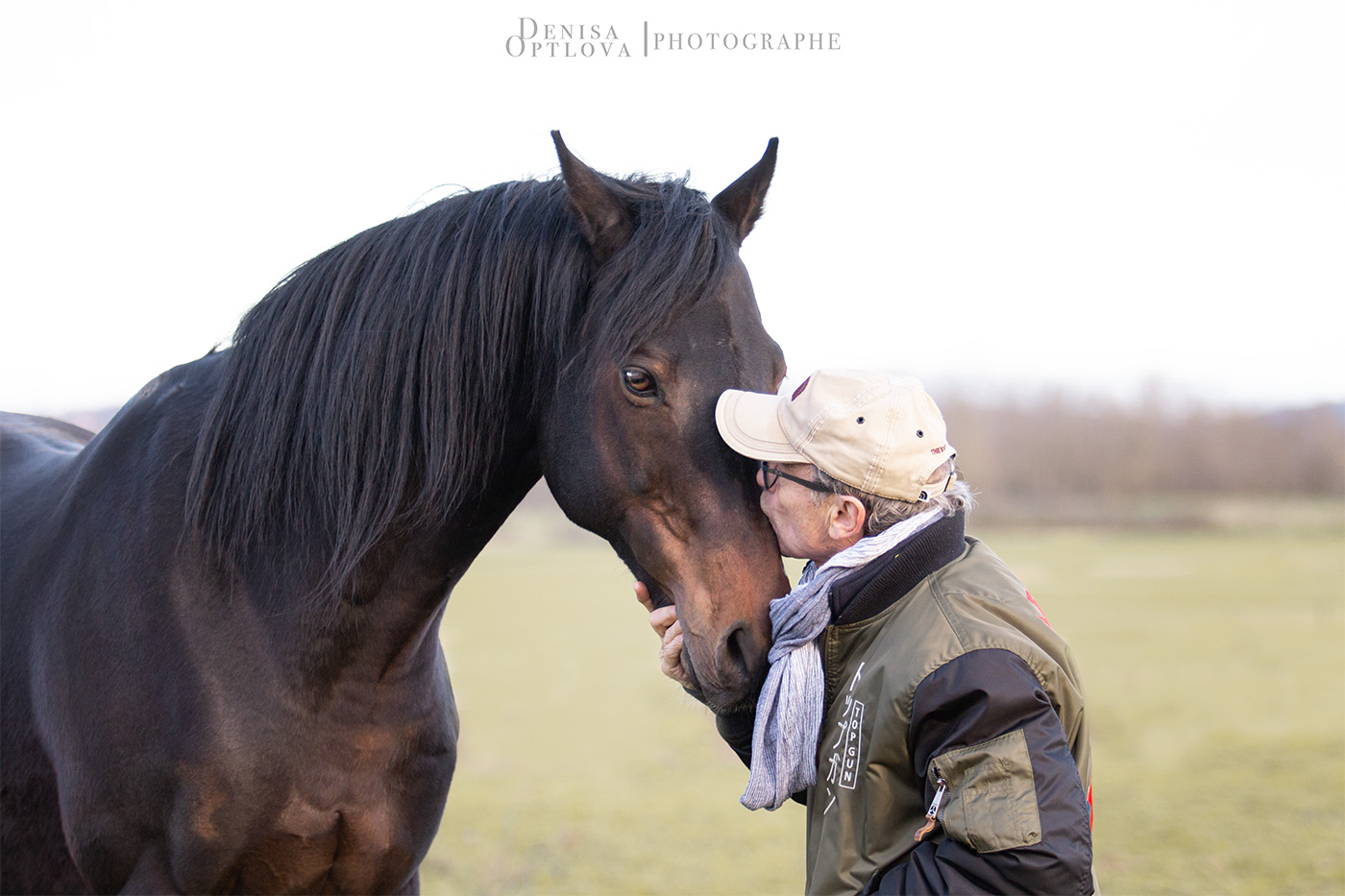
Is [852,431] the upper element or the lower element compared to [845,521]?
upper

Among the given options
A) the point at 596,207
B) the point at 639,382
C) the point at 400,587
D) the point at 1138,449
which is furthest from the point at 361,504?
the point at 1138,449

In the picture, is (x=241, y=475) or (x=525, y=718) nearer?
(x=241, y=475)

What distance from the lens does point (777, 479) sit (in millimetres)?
1691

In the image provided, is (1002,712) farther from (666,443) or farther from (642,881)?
(642,881)

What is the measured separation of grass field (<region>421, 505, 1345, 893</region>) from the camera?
19.3 ft

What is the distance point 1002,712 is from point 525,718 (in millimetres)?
10416

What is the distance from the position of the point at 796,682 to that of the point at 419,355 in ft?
3.30

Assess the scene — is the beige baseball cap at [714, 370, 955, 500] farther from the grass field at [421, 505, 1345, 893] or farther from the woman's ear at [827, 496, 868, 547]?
the grass field at [421, 505, 1345, 893]

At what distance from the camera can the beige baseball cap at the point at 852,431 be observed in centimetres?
158

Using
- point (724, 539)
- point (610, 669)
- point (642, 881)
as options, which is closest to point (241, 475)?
point (724, 539)

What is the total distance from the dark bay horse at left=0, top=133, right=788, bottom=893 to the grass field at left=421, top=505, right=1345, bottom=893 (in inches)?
27.5

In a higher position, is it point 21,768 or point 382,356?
point 382,356

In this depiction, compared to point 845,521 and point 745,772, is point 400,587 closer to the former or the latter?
point 845,521

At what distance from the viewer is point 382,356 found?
193 centimetres
